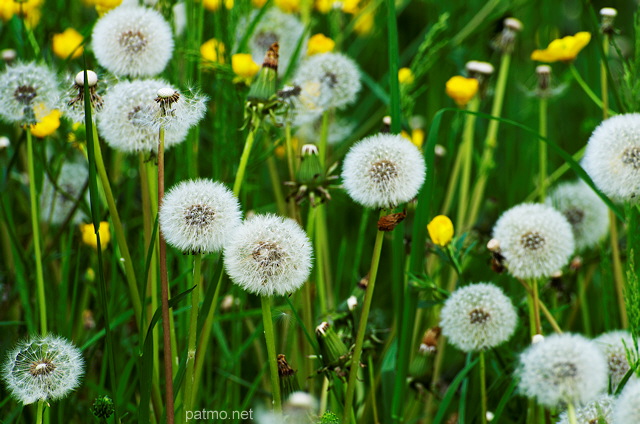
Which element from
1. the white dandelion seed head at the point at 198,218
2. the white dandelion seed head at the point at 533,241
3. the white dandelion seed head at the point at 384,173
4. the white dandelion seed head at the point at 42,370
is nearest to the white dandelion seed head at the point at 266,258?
the white dandelion seed head at the point at 198,218

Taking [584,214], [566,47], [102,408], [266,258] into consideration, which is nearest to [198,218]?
[266,258]

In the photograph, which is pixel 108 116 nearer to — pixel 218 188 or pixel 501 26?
pixel 218 188

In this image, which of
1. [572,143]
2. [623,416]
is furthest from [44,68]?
[572,143]

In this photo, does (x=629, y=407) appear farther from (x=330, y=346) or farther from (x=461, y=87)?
(x=461, y=87)

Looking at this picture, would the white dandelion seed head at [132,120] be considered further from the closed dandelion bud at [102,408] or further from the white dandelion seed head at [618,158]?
the white dandelion seed head at [618,158]

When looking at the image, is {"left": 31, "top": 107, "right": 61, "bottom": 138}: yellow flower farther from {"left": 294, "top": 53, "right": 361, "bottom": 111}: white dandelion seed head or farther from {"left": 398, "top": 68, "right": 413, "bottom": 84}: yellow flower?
{"left": 398, "top": 68, "right": 413, "bottom": 84}: yellow flower
